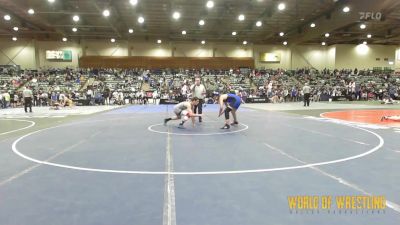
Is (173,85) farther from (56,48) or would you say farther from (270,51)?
(270,51)

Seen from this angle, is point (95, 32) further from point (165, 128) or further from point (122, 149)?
point (122, 149)

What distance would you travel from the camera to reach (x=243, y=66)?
130 feet

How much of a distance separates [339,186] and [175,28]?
3051 centimetres

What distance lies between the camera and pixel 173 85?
30.0m

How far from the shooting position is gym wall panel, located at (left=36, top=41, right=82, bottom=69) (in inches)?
1457

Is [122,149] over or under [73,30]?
under

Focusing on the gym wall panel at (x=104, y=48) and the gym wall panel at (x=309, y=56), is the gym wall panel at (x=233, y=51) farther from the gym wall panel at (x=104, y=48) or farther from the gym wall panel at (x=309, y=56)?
the gym wall panel at (x=104, y=48)

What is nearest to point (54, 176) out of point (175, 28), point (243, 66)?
point (175, 28)

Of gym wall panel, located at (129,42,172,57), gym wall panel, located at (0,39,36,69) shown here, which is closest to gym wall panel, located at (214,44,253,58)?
gym wall panel, located at (129,42,172,57)

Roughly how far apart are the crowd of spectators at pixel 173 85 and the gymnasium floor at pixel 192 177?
1547 centimetres

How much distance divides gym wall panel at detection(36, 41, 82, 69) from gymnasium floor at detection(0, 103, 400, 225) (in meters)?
32.0

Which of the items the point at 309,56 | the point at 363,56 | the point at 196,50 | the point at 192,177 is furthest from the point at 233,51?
the point at 192,177

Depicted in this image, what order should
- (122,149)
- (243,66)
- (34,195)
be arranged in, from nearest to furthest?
1. (34,195)
2. (122,149)
3. (243,66)

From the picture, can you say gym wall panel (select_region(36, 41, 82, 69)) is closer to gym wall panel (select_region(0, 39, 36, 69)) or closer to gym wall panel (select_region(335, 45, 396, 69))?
gym wall panel (select_region(0, 39, 36, 69))
